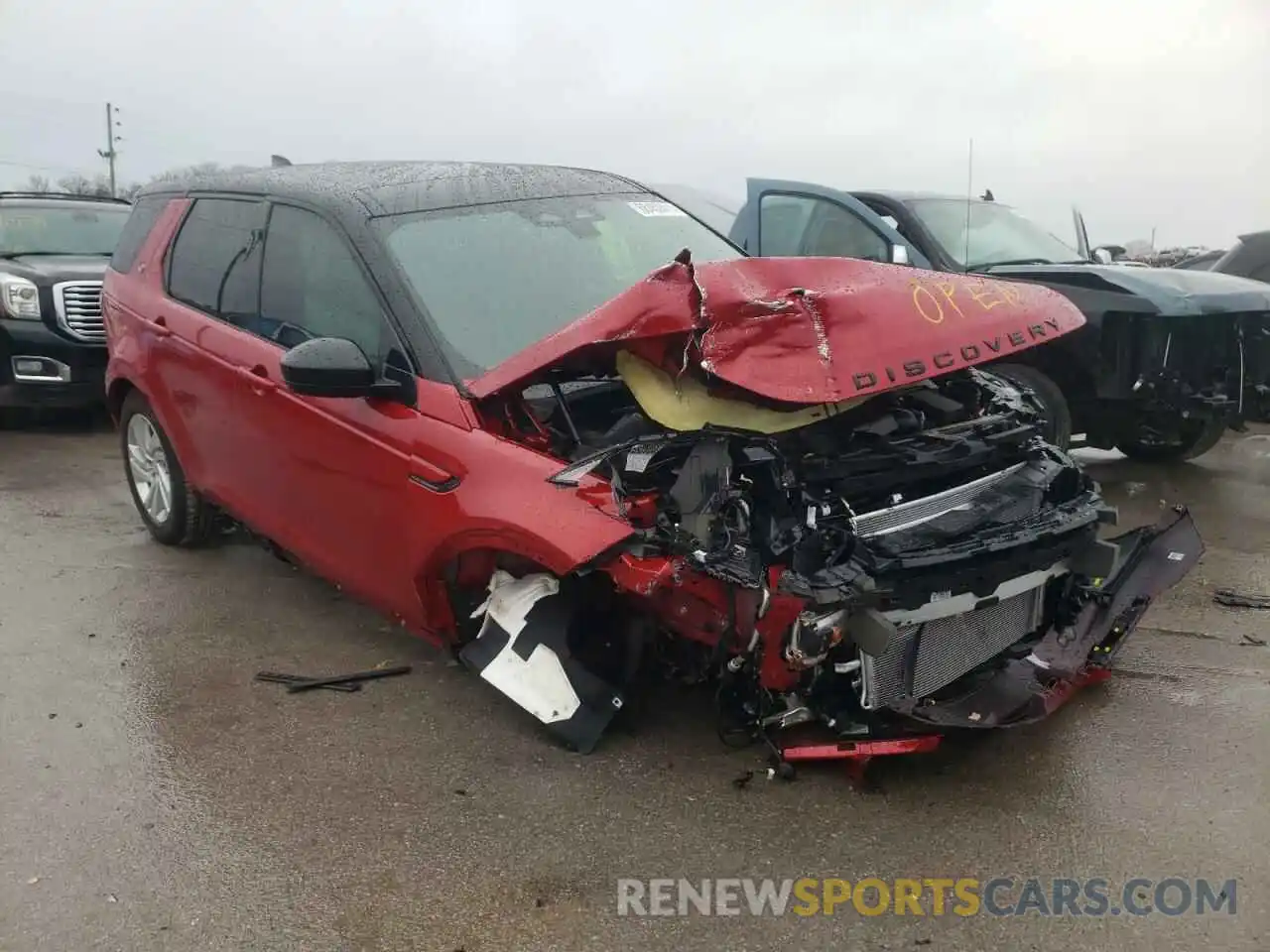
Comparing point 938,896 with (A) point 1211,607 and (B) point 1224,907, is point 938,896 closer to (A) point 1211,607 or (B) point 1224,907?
(B) point 1224,907

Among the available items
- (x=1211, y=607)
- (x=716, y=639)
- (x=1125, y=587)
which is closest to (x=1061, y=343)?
(x=1211, y=607)

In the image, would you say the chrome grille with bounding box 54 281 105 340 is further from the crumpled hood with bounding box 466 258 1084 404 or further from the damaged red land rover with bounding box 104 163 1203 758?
the crumpled hood with bounding box 466 258 1084 404

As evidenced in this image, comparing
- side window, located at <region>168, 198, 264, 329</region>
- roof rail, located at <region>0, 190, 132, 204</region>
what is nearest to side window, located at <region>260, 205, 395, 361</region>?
side window, located at <region>168, 198, 264, 329</region>

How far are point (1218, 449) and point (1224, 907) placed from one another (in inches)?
237

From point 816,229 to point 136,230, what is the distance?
152 inches

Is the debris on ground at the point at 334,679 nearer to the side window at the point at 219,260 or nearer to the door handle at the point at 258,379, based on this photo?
the door handle at the point at 258,379

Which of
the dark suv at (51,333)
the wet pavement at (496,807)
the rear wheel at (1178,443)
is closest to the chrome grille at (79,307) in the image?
the dark suv at (51,333)

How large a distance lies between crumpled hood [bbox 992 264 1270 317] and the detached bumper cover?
242cm

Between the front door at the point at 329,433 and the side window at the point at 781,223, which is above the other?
the side window at the point at 781,223

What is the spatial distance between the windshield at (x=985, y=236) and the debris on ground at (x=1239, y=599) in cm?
266

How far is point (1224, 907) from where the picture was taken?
2469 millimetres

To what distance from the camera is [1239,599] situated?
443 cm

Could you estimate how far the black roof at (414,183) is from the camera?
374 centimetres

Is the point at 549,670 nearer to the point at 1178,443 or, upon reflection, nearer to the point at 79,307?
the point at 1178,443
